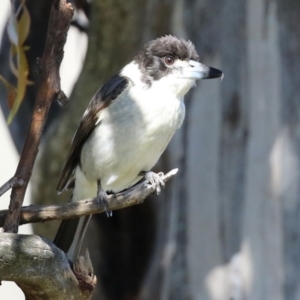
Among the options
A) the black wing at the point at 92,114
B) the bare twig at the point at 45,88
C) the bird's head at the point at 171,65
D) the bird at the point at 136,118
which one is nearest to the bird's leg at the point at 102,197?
the bird at the point at 136,118

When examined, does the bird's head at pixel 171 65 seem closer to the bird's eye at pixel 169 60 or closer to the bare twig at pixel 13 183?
the bird's eye at pixel 169 60

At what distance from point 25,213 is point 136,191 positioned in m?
0.28

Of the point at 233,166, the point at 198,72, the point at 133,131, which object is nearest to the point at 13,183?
the point at 133,131

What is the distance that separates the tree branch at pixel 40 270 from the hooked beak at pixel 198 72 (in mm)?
728

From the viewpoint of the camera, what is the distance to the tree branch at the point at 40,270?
174cm

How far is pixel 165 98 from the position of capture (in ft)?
7.69

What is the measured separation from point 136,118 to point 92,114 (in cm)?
17

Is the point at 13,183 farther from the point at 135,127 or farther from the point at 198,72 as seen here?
the point at 198,72

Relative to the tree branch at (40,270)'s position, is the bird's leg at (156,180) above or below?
above

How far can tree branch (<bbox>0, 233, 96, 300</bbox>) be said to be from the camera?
1735mm

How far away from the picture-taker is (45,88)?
74.0 inches

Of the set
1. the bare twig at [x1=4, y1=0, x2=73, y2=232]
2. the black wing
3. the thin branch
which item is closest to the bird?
the black wing

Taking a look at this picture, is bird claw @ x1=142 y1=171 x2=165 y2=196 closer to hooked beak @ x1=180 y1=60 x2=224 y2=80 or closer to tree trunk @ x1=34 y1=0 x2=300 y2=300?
hooked beak @ x1=180 y1=60 x2=224 y2=80

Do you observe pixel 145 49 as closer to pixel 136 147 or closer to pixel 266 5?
pixel 136 147
